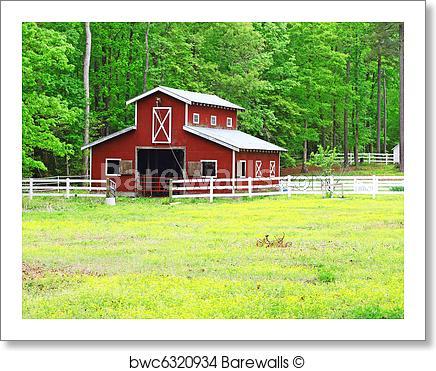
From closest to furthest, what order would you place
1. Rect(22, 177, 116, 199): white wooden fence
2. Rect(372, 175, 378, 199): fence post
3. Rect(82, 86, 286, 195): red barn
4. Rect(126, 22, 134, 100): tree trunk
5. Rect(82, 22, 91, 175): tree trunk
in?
Rect(22, 177, 116, 199): white wooden fence, Rect(372, 175, 378, 199): fence post, Rect(126, 22, 134, 100): tree trunk, Rect(82, 22, 91, 175): tree trunk, Rect(82, 86, 286, 195): red barn

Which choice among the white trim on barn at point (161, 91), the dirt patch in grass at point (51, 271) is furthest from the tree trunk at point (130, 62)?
the dirt patch in grass at point (51, 271)

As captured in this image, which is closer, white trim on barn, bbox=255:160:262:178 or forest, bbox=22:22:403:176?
forest, bbox=22:22:403:176

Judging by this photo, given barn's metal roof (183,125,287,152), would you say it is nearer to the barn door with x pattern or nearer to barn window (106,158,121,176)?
the barn door with x pattern

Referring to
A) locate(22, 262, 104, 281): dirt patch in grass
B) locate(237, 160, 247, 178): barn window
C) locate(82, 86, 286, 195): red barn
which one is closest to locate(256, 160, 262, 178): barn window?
locate(82, 86, 286, 195): red barn

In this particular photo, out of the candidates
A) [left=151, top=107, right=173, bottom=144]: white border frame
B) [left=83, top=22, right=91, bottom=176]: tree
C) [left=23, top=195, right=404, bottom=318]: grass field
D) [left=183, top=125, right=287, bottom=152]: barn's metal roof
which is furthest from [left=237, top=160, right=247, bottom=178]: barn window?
[left=23, top=195, right=404, bottom=318]: grass field

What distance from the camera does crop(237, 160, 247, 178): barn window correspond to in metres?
27.3

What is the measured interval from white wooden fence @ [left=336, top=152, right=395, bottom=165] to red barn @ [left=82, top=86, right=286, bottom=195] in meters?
4.47

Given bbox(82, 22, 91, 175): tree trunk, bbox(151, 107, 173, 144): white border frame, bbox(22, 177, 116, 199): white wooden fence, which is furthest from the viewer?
bbox(151, 107, 173, 144): white border frame

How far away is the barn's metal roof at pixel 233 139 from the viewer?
26.8 meters

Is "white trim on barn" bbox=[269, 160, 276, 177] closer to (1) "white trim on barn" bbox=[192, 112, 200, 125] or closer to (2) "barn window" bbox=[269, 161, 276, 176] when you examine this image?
(2) "barn window" bbox=[269, 161, 276, 176]

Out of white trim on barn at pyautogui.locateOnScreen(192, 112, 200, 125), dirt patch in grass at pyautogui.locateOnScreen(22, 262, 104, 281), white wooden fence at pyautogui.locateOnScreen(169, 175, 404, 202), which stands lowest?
dirt patch in grass at pyautogui.locateOnScreen(22, 262, 104, 281)

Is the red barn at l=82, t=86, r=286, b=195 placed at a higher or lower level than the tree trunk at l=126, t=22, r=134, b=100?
lower

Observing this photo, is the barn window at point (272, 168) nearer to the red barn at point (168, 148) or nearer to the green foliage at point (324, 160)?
the red barn at point (168, 148)
